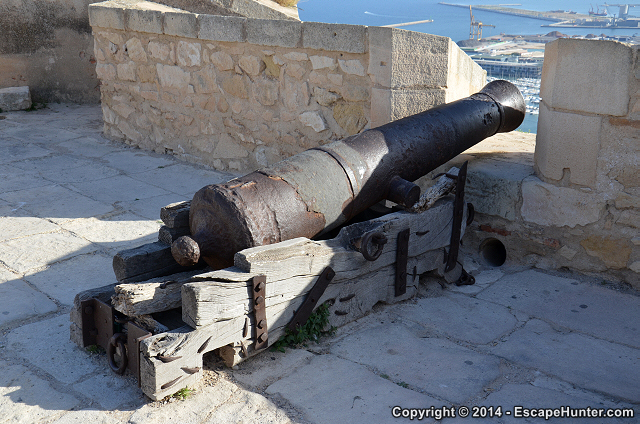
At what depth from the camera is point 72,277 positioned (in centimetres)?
360

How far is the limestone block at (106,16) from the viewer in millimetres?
6406

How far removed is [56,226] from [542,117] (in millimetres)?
3692

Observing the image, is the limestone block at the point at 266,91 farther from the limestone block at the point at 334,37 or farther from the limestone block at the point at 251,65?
the limestone block at the point at 334,37

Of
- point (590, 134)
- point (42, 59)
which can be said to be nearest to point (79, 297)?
point (590, 134)

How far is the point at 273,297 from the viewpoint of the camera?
2652mm

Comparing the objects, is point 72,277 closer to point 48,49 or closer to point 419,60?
point 419,60

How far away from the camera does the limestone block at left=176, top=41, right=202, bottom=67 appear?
5.86 m

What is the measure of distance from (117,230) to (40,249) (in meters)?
0.58

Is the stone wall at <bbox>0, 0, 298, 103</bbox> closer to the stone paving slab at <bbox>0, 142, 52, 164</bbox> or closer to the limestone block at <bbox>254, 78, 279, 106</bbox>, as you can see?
the stone paving slab at <bbox>0, 142, 52, 164</bbox>

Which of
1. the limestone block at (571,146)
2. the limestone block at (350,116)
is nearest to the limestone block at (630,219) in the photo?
the limestone block at (571,146)

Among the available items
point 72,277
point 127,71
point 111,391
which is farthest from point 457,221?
point 127,71

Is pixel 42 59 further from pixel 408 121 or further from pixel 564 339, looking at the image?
pixel 564 339

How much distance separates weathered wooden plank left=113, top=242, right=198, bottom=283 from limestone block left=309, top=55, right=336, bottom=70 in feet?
8.41

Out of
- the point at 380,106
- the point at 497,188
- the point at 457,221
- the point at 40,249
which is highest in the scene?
the point at 380,106
